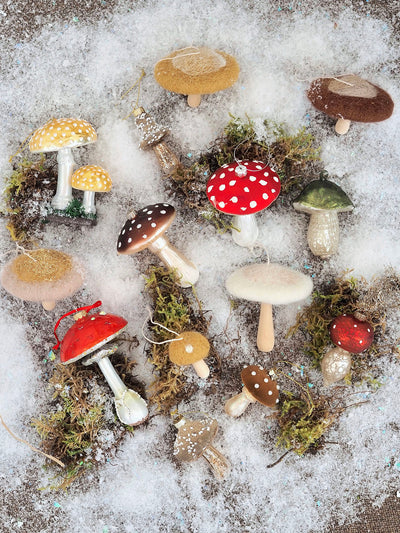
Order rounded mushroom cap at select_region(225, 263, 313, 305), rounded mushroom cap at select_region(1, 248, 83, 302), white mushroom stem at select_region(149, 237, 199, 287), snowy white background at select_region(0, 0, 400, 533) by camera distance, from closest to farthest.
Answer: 1. rounded mushroom cap at select_region(225, 263, 313, 305)
2. rounded mushroom cap at select_region(1, 248, 83, 302)
3. white mushroom stem at select_region(149, 237, 199, 287)
4. snowy white background at select_region(0, 0, 400, 533)

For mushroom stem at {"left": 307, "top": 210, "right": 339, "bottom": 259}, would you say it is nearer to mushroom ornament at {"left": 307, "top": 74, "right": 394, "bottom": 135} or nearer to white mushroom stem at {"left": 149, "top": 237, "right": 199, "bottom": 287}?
mushroom ornament at {"left": 307, "top": 74, "right": 394, "bottom": 135}

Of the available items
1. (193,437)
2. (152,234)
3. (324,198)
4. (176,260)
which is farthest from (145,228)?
(193,437)

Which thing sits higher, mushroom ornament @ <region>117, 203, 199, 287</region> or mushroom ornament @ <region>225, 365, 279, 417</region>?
mushroom ornament @ <region>117, 203, 199, 287</region>

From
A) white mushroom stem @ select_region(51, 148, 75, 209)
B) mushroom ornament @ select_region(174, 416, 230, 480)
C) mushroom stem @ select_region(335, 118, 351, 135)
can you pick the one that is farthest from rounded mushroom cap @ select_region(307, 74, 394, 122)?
mushroom ornament @ select_region(174, 416, 230, 480)

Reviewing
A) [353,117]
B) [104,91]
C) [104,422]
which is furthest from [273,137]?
[104,422]

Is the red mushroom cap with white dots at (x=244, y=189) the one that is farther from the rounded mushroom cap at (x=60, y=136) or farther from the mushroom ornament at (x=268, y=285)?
the rounded mushroom cap at (x=60, y=136)

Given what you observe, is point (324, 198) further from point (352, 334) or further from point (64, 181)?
point (64, 181)
